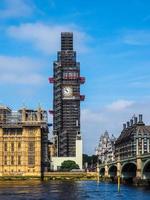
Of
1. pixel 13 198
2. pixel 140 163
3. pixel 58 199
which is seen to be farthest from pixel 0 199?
pixel 140 163

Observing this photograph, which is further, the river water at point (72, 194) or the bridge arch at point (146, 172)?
the bridge arch at point (146, 172)

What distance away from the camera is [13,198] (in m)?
113

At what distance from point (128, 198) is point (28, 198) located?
22.7 meters

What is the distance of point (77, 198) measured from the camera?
374 feet

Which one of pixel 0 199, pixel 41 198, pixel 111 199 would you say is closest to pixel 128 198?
pixel 111 199

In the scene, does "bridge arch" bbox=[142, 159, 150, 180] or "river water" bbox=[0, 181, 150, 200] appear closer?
"river water" bbox=[0, 181, 150, 200]

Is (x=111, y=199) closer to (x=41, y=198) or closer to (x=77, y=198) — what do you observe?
(x=77, y=198)

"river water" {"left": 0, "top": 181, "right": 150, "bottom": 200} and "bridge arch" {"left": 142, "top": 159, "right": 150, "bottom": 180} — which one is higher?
"bridge arch" {"left": 142, "top": 159, "right": 150, "bottom": 180}

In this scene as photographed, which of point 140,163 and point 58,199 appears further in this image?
point 140,163

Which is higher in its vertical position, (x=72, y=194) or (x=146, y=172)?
(x=146, y=172)

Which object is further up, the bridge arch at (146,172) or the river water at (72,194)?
the bridge arch at (146,172)

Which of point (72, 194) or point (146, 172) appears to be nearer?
point (72, 194)

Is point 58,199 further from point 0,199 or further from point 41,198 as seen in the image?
point 0,199

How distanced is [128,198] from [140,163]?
6154cm
